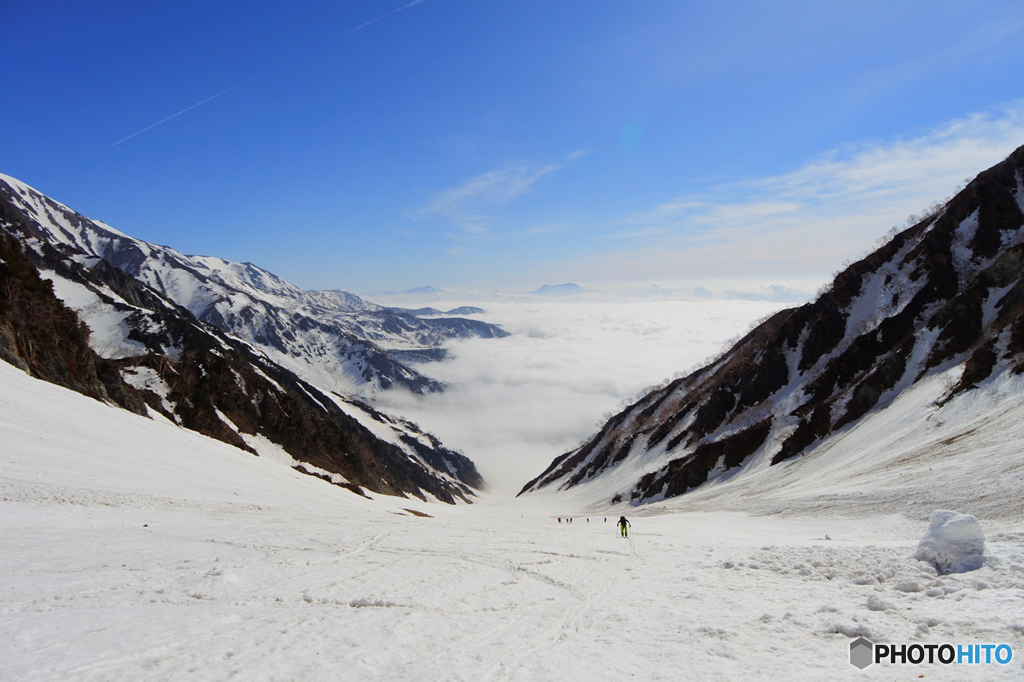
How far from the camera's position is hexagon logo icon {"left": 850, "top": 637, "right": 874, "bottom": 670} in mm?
8223

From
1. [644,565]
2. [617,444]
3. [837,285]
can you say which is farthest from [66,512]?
[617,444]

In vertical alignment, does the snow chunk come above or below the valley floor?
above

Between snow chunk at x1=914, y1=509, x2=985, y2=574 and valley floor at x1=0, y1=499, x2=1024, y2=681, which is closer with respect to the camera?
valley floor at x1=0, y1=499, x2=1024, y2=681

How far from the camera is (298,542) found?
16.7 meters

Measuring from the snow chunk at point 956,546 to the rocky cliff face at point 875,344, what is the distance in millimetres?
28712

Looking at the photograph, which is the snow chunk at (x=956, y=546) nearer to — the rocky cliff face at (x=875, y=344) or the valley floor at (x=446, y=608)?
the valley floor at (x=446, y=608)

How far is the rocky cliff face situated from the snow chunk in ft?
94.2

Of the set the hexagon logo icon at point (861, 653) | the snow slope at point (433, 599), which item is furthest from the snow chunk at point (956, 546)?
the hexagon logo icon at point (861, 653)

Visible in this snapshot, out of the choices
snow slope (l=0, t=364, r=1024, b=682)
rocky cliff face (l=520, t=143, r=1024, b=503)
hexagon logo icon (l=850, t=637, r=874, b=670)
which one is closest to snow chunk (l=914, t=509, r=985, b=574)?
snow slope (l=0, t=364, r=1024, b=682)

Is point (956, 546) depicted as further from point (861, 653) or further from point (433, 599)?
point (433, 599)

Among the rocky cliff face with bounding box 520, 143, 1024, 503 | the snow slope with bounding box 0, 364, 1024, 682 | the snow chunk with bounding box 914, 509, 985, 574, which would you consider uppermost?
the rocky cliff face with bounding box 520, 143, 1024, 503

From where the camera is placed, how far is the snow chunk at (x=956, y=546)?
10992mm

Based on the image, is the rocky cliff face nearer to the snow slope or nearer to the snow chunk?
the snow slope

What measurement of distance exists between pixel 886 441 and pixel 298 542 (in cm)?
3887
